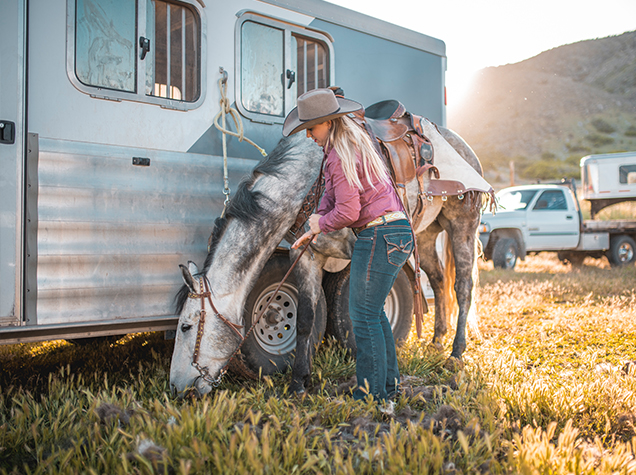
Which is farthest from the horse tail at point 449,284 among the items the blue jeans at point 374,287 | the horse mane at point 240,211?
the horse mane at point 240,211

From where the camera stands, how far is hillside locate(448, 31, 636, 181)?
50.7 metres

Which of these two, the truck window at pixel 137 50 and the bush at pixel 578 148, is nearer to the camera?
the truck window at pixel 137 50

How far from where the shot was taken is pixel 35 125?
3.05 meters

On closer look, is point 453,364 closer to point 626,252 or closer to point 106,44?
point 106,44

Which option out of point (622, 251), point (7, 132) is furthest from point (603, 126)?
point (7, 132)

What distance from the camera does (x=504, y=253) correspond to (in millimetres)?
11164

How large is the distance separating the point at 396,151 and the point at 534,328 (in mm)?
2795

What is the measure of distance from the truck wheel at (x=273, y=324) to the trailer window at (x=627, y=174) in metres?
12.4

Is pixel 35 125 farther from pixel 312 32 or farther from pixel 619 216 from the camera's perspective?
pixel 619 216

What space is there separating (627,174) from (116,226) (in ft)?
45.8

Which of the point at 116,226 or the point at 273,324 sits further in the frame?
the point at 273,324

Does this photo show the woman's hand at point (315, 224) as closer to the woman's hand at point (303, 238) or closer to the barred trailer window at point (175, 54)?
the woman's hand at point (303, 238)

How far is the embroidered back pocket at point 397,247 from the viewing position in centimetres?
277

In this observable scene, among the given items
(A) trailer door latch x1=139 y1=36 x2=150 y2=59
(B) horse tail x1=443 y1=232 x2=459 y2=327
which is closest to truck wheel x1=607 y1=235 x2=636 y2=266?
(B) horse tail x1=443 y1=232 x2=459 y2=327
